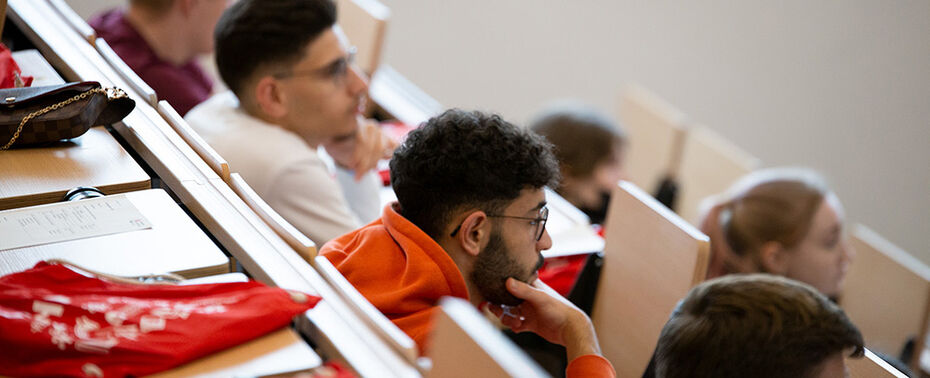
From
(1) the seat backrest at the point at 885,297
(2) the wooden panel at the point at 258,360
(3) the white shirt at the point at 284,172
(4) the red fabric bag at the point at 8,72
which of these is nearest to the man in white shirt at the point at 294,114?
(3) the white shirt at the point at 284,172

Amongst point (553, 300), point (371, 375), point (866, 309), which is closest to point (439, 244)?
point (553, 300)

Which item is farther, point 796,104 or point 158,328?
point 796,104

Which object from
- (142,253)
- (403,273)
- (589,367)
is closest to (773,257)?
(589,367)

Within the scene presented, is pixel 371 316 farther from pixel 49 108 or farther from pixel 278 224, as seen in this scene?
pixel 49 108

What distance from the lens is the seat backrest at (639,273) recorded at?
1.84 metres

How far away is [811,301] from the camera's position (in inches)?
54.4

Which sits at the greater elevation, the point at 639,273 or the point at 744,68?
the point at 639,273

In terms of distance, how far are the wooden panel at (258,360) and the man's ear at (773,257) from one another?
1815mm

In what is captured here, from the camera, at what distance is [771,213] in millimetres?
2656

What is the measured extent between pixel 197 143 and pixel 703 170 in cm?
260

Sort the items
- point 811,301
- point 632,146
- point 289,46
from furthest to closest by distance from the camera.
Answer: point 632,146
point 289,46
point 811,301

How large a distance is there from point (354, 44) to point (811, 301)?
2361mm

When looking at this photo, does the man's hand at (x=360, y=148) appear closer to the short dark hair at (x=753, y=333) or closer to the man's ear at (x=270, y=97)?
the man's ear at (x=270, y=97)

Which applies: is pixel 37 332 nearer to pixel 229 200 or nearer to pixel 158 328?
pixel 158 328
